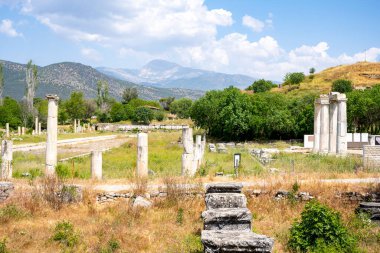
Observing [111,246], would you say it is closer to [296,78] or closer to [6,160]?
[6,160]

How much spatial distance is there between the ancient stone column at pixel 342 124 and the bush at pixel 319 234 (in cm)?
2183

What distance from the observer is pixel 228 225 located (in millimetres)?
9203

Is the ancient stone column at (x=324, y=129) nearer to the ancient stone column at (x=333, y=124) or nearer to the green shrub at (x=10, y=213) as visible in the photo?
the ancient stone column at (x=333, y=124)

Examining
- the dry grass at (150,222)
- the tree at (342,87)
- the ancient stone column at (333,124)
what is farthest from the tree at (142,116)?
the dry grass at (150,222)

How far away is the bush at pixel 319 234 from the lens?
10.0 m

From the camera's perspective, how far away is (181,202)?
45.4 feet

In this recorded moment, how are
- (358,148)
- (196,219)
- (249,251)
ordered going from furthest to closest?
(358,148)
(196,219)
(249,251)

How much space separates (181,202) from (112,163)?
1544cm

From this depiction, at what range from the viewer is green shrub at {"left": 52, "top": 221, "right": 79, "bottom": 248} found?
1039 centimetres

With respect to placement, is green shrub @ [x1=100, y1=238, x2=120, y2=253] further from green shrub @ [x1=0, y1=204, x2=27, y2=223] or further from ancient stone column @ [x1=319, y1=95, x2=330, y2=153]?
ancient stone column @ [x1=319, y1=95, x2=330, y2=153]

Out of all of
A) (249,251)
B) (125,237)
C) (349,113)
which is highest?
(349,113)

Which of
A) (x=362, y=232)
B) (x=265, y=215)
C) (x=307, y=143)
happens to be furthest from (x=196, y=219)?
(x=307, y=143)

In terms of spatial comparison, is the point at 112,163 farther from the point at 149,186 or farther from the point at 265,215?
the point at 265,215

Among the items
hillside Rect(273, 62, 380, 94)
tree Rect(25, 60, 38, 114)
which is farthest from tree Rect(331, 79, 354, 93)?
tree Rect(25, 60, 38, 114)
